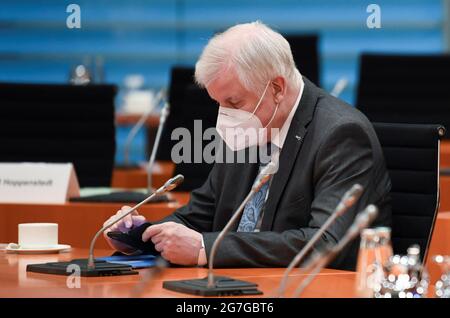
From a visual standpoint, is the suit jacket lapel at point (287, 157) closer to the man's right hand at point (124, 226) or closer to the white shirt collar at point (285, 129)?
the white shirt collar at point (285, 129)

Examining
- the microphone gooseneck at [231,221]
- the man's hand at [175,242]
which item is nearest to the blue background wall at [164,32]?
the man's hand at [175,242]

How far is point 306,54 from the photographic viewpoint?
6523 millimetres

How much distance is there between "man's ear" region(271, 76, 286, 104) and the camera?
2.94 metres

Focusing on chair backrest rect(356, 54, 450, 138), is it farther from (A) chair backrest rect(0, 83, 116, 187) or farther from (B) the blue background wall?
(B) the blue background wall

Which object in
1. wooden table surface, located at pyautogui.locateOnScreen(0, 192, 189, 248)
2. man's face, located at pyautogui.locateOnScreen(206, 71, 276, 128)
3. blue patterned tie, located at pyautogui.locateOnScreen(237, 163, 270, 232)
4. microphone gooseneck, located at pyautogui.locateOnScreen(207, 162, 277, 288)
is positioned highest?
man's face, located at pyautogui.locateOnScreen(206, 71, 276, 128)

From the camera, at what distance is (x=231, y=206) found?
3109mm

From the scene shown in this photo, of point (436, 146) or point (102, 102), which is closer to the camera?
point (436, 146)

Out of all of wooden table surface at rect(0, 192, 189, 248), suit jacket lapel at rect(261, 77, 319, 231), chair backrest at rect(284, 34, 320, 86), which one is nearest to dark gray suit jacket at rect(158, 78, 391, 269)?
suit jacket lapel at rect(261, 77, 319, 231)

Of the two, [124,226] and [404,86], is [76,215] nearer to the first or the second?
[124,226]

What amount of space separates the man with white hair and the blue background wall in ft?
18.7

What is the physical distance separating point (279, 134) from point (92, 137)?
219 cm

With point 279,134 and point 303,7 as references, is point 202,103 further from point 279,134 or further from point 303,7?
point 303,7

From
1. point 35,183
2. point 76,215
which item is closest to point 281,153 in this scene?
point 76,215
